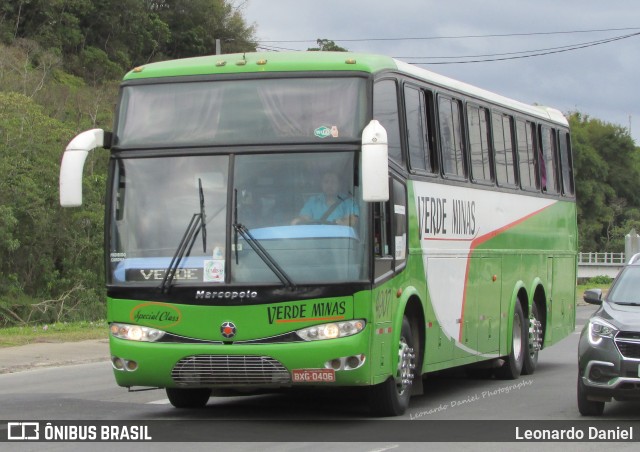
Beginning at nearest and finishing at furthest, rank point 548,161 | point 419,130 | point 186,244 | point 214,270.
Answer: point 214,270 → point 186,244 → point 419,130 → point 548,161

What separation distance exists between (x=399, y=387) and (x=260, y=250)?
2340 mm

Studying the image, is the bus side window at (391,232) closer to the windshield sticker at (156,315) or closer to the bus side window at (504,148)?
the windshield sticker at (156,315)

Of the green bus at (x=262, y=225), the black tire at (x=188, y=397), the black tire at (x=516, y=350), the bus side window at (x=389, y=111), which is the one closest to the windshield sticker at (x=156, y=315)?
the green bus at (x=262, y=225)

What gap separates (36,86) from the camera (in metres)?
46.6

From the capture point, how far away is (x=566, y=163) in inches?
818

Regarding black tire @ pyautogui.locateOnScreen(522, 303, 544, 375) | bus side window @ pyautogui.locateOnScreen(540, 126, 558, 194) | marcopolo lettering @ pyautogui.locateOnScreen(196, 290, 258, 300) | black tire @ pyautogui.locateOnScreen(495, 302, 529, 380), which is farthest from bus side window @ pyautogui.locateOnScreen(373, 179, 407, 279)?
bus side window @ pyautogui.locateOnScreen(540, 126, 558, 194)

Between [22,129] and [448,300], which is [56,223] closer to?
[22,129]

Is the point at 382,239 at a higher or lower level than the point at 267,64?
lower

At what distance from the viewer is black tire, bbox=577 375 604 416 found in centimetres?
1239

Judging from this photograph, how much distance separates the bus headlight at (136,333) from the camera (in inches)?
453

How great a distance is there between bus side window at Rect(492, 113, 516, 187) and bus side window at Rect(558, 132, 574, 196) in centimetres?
301

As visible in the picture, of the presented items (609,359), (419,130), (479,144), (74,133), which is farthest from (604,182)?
(609,359)

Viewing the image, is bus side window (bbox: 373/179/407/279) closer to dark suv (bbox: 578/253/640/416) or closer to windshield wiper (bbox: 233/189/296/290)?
windshield wiper (bbox: 233/189/296/290)

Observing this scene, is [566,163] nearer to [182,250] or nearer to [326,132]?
[326,132]
